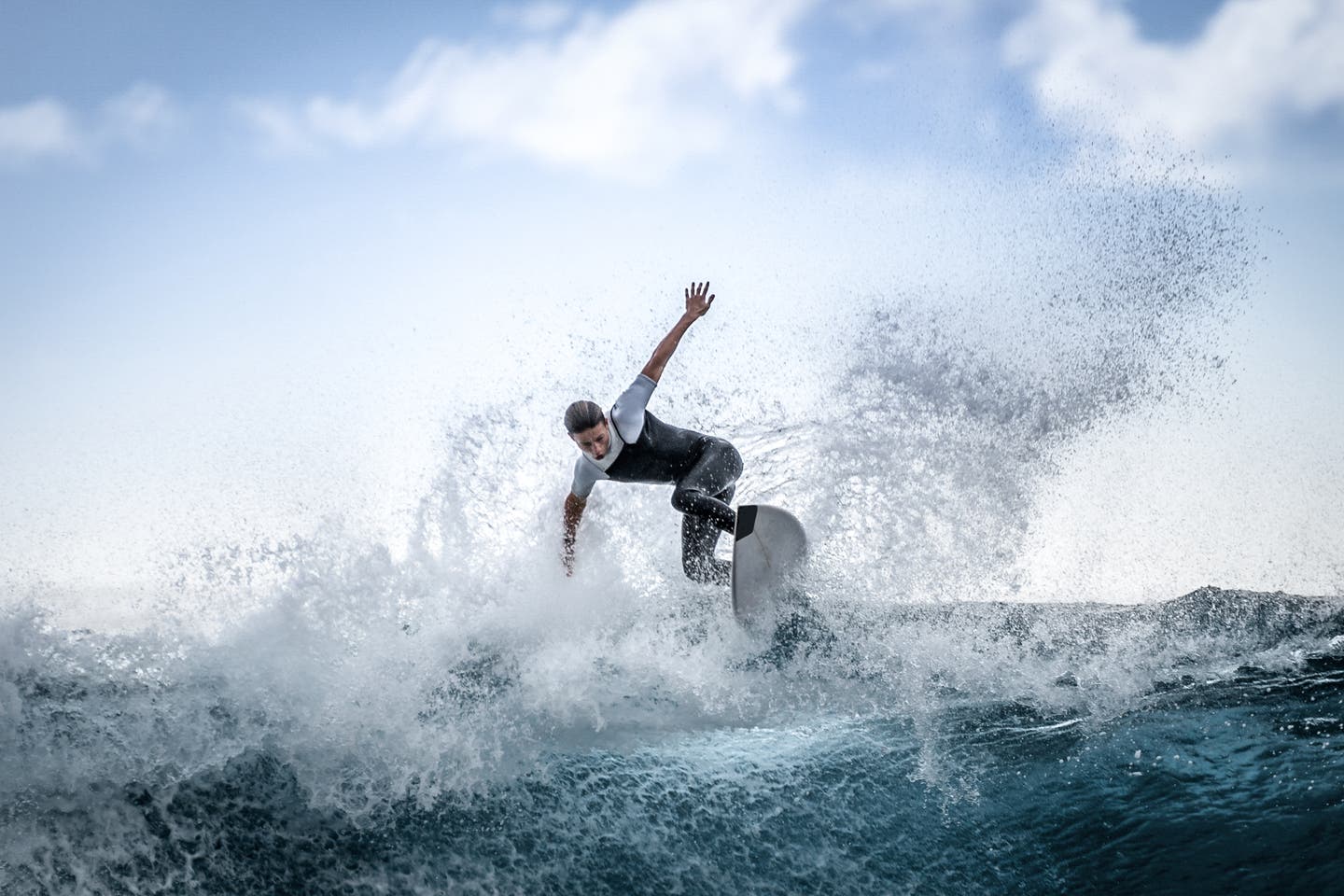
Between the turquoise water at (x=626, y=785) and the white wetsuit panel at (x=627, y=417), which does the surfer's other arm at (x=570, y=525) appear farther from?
the turquoise water at (x=626, y=785)

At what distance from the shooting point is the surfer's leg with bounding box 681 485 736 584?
5.93 meters

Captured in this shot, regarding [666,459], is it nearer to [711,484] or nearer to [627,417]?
[711,484]

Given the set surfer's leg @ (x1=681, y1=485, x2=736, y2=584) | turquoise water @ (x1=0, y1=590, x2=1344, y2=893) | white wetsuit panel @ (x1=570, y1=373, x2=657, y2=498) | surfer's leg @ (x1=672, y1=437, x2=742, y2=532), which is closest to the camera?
turquoise water @ (x1=0, y1=590, x2=1344, y2=893)

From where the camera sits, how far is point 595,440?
17.5ft

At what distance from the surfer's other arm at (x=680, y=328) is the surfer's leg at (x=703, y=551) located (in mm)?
1062

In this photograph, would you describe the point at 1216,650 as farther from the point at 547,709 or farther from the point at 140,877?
the point at 140,877

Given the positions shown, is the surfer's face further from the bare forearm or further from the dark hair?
the bare forearm

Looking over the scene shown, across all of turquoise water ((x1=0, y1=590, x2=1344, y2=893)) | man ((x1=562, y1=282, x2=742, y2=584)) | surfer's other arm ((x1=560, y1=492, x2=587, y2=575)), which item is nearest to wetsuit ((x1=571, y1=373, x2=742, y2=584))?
man ((x1=562, y1=282, x2=742, y2=584))

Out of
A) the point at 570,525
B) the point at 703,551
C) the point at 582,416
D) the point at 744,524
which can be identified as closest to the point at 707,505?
the point at 744,524

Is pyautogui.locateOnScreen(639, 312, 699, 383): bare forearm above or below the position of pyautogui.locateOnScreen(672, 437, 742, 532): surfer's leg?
above

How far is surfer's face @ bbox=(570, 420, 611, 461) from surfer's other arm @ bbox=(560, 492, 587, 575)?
62 cm

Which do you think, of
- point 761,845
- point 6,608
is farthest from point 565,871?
point 6,608

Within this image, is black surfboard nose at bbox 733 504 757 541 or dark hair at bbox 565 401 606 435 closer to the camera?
dark hair at bbox 565 401 606 435

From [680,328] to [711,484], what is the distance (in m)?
1.14
